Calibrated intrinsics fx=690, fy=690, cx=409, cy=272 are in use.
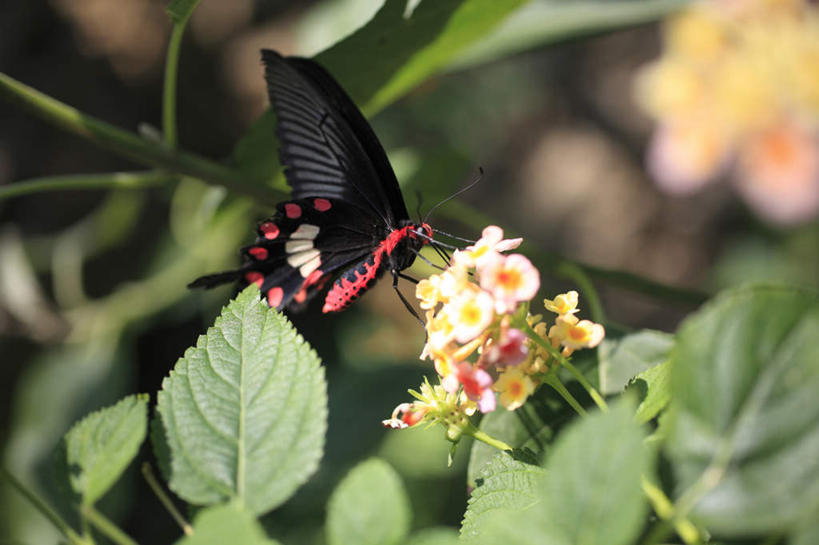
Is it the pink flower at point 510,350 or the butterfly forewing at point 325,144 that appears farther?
the butterfly forewing at point 325,144

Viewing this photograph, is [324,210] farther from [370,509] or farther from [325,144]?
[370,509]

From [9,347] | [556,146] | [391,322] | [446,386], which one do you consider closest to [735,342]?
[446,386]

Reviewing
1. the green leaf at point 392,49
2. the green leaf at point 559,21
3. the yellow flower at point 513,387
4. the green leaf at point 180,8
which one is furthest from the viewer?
the green leaf at point 559,21

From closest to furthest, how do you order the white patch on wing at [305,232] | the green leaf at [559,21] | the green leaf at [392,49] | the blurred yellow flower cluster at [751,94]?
the green leaf at [392,49], the white patch on wing at [305,232], the green leaf at [559,21], the blurred yellow flower cluster at [751,94]

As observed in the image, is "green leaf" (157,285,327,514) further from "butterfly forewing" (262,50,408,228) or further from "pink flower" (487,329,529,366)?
"butterfly forewing" (262,50,408,228)

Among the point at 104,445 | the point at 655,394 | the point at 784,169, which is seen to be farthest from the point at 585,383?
the point at 784,169

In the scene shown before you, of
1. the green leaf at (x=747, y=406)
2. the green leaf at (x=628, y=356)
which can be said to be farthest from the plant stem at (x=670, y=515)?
the green leaf at (x=628, y=356)

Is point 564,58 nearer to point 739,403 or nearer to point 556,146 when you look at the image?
point 556,146

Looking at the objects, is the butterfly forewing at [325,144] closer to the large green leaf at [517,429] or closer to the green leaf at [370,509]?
the large green leaf at [517,429]
